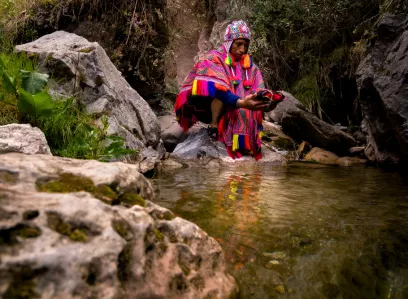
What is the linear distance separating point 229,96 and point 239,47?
0.85m

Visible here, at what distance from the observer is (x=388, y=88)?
324cm

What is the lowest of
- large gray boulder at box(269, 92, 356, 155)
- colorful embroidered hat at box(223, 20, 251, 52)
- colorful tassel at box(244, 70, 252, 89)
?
large gray boulder at box(269, 92, 356, 155)

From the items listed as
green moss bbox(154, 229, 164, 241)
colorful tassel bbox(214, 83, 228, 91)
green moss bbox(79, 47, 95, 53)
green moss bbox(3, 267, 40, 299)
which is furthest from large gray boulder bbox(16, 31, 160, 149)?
green moss bbox(3, 267, 40, 299)

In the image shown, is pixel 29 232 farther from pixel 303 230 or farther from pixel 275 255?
pixel 303 230

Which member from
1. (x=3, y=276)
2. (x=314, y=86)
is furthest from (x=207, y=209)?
(x=314, y=86)

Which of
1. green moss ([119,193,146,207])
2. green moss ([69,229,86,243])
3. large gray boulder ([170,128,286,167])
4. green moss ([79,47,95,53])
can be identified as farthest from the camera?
large gray boulder ([170,128,286,167])

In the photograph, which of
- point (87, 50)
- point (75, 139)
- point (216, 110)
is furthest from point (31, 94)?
point (216, 110)

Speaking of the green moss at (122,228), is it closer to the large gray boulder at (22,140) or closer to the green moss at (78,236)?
the green moss at (78,236)

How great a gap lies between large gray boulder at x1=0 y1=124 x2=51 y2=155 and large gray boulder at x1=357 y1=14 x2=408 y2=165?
9.37 feet

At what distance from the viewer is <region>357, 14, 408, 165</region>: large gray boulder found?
10.2 ft

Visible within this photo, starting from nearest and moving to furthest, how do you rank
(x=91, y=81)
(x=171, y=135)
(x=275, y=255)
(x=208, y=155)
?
(x=275, y=255), (x=91, y=81), (x=208, y=155), (x=171, y=135)

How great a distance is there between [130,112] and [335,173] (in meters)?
2.18

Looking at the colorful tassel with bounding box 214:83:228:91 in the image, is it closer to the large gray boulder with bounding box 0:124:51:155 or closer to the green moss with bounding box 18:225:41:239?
the large gray boulder with bounding box 0:124:51:155

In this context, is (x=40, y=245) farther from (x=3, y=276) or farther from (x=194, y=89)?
(x=194, y=89)
